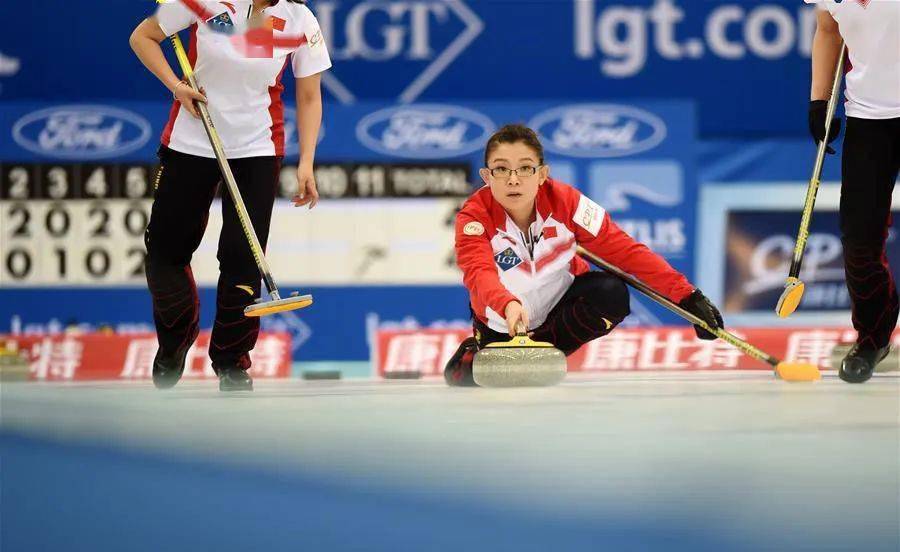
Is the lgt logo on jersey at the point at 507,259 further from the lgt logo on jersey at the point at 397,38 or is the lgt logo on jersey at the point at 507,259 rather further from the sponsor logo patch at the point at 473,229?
the lgt logo on jersey at the point at 397,38

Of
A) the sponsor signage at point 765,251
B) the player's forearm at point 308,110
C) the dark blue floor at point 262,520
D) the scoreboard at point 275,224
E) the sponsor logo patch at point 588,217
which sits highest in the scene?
the player's forearm at point 308,110

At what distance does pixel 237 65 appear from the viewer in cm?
362

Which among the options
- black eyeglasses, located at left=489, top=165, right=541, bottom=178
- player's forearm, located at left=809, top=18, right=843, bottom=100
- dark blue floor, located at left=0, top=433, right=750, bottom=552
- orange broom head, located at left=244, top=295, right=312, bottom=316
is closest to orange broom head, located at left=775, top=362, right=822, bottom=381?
player's forearm, located at left=809, top=18, right=843, bottom=100

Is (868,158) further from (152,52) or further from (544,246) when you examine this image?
(152,52)

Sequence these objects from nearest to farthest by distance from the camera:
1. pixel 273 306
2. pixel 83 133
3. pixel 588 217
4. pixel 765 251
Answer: pixel 273 306 < pixel 588 217 < pixel 83 133 < pixel 765 251

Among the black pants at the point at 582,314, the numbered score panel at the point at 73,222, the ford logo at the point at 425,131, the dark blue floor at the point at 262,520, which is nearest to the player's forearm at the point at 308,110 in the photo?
the black pants at the point at 582,314

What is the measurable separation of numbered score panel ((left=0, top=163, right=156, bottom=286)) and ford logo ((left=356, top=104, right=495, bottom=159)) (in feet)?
4.46

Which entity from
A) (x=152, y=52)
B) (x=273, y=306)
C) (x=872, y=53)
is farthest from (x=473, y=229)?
(x=872, y=53)

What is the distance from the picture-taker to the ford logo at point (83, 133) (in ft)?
25.5

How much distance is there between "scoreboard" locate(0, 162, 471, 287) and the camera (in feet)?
24.4

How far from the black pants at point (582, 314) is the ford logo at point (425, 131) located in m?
3.87

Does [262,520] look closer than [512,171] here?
Yes

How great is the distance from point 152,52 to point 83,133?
443cm

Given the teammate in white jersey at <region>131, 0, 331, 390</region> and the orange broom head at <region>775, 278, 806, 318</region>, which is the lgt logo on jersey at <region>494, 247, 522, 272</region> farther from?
the orange broom head at <region>775, 278, 806, 318</region>
